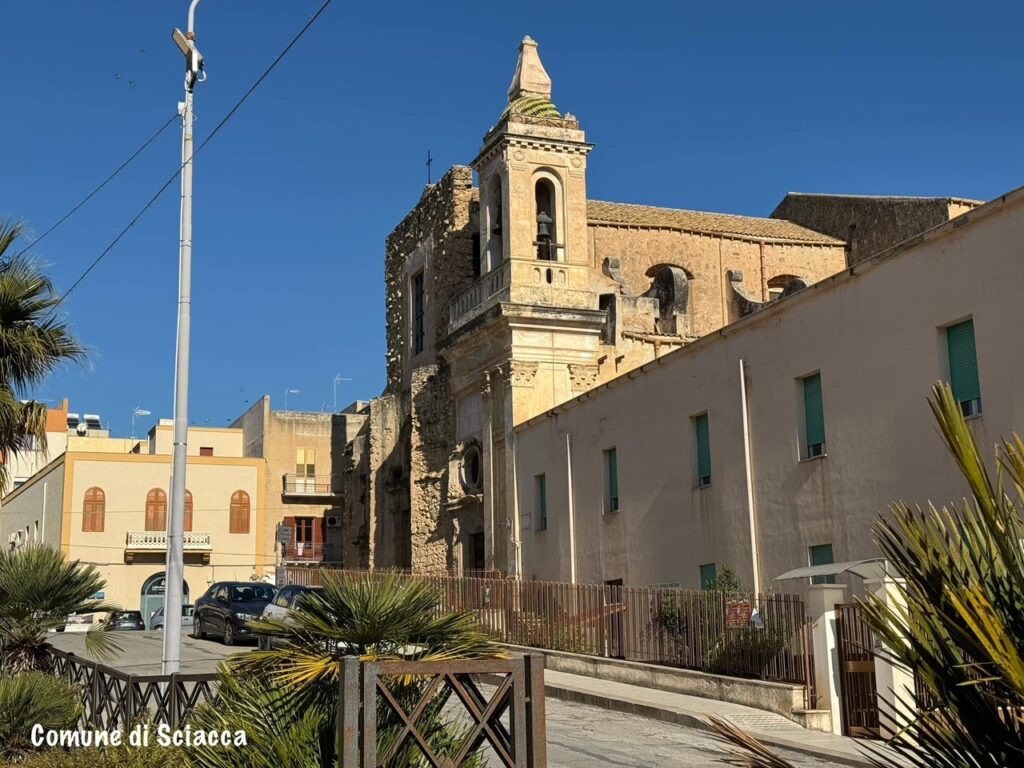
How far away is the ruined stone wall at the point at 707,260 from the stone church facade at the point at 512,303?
0.15 ft

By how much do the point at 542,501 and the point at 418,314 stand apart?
1274 centimetres

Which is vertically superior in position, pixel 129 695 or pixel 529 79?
pixel 529 79

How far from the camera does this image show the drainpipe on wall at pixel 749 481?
20109mm

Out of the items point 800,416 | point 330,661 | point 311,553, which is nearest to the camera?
point 330,661

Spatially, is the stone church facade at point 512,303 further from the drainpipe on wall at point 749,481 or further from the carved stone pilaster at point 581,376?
the drainpipe on wall at point 749,481

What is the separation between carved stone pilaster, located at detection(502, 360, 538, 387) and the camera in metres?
29.8

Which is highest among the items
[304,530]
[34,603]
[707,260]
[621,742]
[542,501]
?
[707,260]

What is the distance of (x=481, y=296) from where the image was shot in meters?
32.0

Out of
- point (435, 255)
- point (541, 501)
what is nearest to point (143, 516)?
point (435, 255)

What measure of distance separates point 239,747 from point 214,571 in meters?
47.1

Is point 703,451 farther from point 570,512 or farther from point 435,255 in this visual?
point 435,255

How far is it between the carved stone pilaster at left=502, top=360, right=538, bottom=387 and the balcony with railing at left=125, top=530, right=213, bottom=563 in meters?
25.0

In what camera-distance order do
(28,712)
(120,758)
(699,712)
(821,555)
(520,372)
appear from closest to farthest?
(120,758) → (28,712) → (699,712) → (821,555) → (520,372)

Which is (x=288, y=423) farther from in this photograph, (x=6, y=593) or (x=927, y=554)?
(x=927, y=554)
